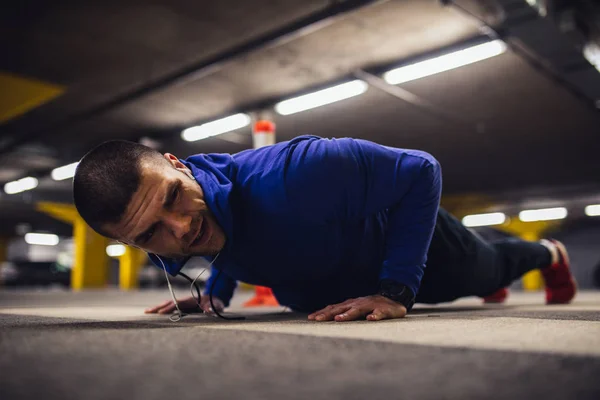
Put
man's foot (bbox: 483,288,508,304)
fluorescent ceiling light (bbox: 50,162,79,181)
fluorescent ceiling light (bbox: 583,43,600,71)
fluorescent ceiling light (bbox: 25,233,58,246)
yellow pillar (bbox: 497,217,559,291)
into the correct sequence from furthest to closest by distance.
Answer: fluorescent ceiling light (bbox: 25,233,58,246) < yellow pillar (bbox: 497,217,559,291) < fluorescent ceiling light (bbox: 50,162,79,181) < fluorescent ceiling light (bbox: 583,43,600,71) < man's foot (bbox: 483,288,508,304)

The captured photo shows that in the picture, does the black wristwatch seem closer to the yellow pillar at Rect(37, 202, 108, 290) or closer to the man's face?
the man's face

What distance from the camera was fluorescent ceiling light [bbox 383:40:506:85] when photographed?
504 cm

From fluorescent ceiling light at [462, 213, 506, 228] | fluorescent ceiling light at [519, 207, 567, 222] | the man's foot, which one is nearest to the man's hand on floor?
the man's foot

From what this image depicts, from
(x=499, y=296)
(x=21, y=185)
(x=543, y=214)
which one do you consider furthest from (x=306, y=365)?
(x=543, y=214)

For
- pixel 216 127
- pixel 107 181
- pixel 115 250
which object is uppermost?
pixel 216 127

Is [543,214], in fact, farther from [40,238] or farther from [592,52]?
[40,238]

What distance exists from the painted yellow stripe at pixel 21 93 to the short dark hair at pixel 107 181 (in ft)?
16.8

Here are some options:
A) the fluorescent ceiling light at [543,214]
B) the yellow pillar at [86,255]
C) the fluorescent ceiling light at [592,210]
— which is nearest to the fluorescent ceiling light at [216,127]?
the yellow pillar at [86,255]

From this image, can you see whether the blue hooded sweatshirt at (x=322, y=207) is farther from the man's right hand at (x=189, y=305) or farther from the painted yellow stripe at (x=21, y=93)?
the painted yellow stripe at (x=21, y=93)

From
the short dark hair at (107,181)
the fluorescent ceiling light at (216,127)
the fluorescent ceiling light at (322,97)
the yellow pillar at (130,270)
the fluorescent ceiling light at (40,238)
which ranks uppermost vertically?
the fluorescent ceiling light at (322,97)

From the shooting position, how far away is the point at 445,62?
534 centimetres

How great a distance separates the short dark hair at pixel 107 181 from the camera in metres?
1.40

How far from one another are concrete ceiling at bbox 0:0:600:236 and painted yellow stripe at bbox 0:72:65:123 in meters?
0.18

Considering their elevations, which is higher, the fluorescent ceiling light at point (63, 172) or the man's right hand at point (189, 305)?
the fluorescent ceiling light at point (63, 172)
